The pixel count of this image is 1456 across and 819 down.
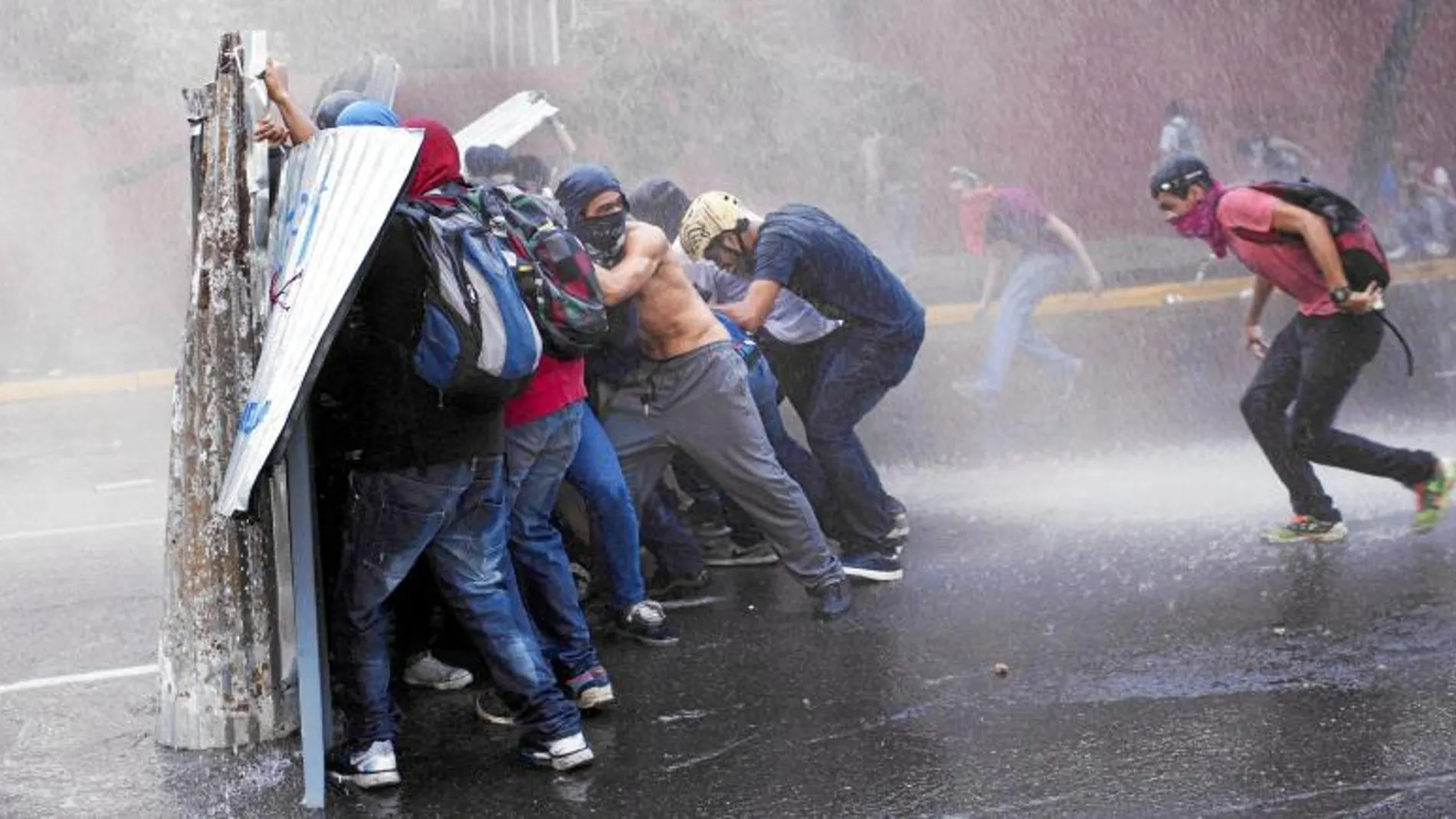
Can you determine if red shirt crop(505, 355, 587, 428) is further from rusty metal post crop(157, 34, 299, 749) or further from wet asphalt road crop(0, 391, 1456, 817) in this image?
wet asphalt road crop(0, 391, 1456, 817)

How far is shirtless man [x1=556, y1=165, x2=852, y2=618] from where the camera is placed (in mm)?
6465

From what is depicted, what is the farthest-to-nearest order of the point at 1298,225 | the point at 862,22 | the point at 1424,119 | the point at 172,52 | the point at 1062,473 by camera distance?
the point at 1424,119
the point at 862,22
the point at 172,52
the point at 1062,473
the point at 1298,225

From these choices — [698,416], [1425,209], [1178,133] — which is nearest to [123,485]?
[698,416]

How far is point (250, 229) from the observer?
5.32 m

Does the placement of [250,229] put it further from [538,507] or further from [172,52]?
[172,52]

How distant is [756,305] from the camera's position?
6.86 metres

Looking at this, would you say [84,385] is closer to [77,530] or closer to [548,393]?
[77,530]

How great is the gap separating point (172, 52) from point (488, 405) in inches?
510

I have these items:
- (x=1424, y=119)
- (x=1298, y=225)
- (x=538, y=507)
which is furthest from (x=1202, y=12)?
(x=538, y=507)

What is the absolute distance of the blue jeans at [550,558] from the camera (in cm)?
566

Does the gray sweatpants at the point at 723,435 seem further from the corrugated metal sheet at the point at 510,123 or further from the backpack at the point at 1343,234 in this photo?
the corrugated metal sheet at the point at 510,123

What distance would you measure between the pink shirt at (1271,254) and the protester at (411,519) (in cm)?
306

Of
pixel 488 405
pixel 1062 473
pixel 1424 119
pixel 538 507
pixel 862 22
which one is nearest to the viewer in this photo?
pixel 488 405

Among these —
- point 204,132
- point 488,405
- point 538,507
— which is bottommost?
point 538,507
